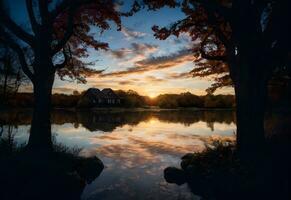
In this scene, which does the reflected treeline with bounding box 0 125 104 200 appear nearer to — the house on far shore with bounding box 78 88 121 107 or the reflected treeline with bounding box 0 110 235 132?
the reflected treeline with bounding box 0 110 235 132

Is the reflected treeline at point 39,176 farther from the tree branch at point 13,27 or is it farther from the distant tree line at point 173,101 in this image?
the distant tree line at point 173,101

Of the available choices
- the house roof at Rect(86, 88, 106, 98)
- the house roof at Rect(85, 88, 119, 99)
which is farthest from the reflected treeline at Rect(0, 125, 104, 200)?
the house roof at Rect(85, 88, 119, 99)

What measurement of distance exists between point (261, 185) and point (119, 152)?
10.7 m

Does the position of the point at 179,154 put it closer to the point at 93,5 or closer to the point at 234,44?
the point at 234,44

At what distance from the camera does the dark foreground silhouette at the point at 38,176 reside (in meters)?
8.93

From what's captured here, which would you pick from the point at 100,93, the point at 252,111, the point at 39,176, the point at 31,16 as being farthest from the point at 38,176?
the point at 100,93

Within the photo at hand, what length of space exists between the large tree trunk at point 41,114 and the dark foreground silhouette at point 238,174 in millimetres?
5352

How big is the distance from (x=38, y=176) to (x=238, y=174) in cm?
664

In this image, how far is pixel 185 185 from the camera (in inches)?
467

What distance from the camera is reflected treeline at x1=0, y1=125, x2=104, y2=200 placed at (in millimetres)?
8930

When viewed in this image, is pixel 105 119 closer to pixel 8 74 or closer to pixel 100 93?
pixel 8 74

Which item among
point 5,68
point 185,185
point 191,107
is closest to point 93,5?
point 5,68

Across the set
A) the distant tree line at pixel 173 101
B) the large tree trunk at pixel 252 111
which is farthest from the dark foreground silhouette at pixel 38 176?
the distant tree line at pixel 173 101

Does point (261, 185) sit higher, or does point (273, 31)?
A: point (273, 31)
